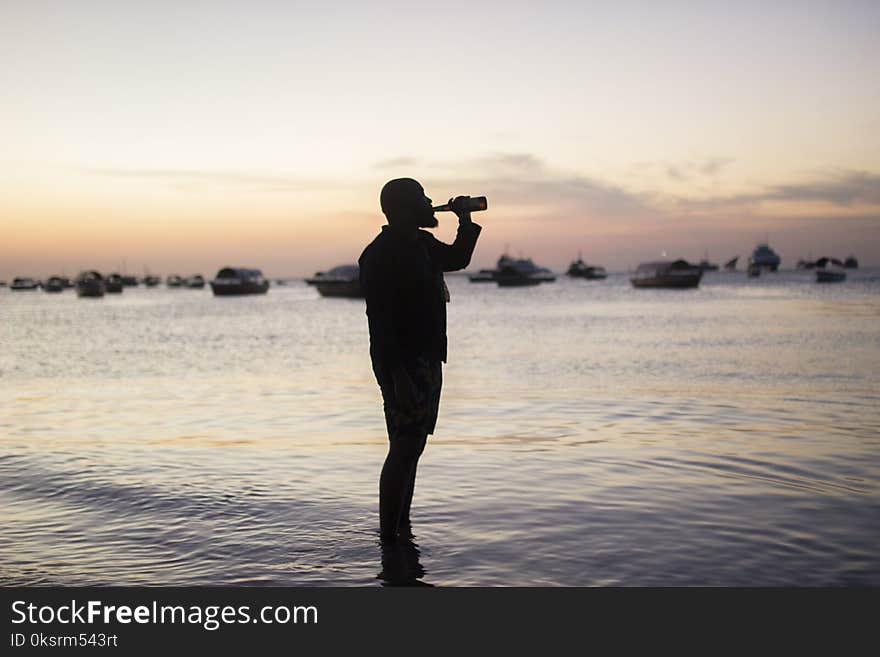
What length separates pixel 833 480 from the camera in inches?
275

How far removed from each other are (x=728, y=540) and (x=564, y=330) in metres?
29.3

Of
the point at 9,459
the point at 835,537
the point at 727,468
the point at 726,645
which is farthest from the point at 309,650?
the point at 9,459

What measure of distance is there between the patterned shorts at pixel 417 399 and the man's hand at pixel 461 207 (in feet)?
2.93

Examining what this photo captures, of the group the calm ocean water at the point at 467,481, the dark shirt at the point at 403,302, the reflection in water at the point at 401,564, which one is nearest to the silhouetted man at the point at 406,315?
the dark shirt at the point at 403,302

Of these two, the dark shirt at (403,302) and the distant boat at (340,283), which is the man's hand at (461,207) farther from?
the distant boat at (340,283)

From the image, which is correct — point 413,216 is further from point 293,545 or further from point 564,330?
point 564,330

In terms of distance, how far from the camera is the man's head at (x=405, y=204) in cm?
503

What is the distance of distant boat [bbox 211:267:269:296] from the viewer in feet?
368

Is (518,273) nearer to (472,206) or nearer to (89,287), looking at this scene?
(89,287)

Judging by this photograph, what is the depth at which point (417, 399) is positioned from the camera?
494cm

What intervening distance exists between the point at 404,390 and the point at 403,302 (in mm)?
506

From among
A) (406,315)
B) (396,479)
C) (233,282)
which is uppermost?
(233,282)

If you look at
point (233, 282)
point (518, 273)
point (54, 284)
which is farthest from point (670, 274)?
point (54, 284)

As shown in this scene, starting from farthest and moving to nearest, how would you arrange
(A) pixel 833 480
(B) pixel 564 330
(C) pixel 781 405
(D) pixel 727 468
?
(B) pixel 564 330
(C) pixel 781 405
(D) pixel 727 468
(A) pixel 833 480
